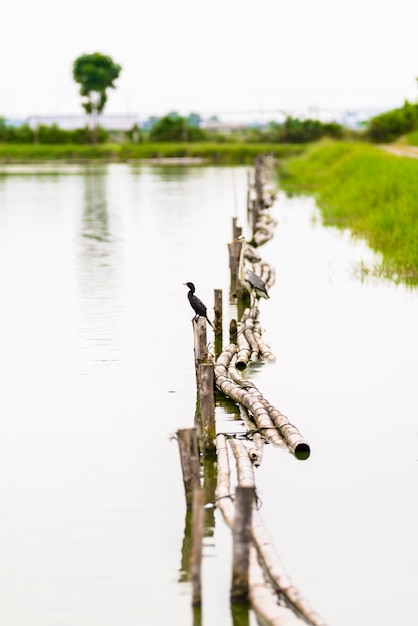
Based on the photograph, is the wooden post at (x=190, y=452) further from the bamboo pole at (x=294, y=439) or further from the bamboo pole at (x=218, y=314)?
the bamboo pole at (x=218, y=314)

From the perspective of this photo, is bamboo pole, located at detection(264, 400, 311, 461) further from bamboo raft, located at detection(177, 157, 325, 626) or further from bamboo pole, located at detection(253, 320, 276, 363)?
bamboo pole, located at detection(253, 320, 276, 363)

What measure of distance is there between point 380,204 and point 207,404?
19.6 metres

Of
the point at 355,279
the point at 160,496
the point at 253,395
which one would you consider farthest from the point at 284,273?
the point at 160,496

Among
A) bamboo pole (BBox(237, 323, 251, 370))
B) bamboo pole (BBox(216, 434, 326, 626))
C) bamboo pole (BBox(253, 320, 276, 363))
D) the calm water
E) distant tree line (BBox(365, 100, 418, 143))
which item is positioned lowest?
the calm water

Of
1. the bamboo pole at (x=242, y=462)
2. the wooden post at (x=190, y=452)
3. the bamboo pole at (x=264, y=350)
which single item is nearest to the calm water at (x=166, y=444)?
the bamboo pole at (x=264, y=350)

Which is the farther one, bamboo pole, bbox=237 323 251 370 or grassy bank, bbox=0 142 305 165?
grassy bank, bbox=0 142 305 165

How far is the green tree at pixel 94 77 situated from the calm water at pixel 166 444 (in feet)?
245

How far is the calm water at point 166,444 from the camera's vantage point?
806cm

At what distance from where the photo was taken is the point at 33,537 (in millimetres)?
8938

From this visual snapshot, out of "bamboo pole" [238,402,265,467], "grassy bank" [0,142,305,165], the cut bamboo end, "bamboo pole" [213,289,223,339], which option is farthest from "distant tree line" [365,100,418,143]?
the cut bamboo end

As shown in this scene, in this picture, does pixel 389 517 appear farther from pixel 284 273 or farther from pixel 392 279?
pixel 284 273

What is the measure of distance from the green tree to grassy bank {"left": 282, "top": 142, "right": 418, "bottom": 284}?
53061 mm

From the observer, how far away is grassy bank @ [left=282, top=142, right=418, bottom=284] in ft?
75.0

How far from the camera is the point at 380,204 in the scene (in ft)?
95.5
